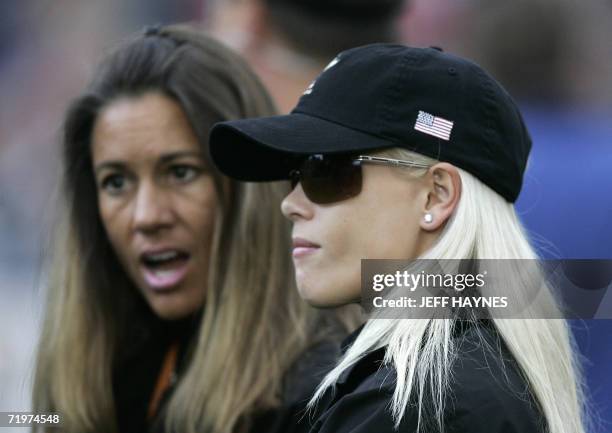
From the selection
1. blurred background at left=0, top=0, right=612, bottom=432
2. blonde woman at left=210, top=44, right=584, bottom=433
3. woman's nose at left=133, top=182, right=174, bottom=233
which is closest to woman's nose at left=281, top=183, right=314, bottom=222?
blonde woman at left=210, top=44, right=584, bottom=433

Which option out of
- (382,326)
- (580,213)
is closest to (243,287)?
(382,326)

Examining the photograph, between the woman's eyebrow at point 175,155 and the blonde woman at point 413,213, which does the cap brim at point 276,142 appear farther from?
the woman's eyebrow at point 175,155

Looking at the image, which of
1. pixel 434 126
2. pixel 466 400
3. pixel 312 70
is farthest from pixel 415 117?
pixel 312 70

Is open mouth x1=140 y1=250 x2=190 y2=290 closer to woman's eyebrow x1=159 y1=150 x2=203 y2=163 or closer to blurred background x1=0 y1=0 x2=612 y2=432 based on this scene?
woman's eyebrow x1=159 y1=150 x2=203 y2=163

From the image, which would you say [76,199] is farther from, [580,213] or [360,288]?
[580,213]

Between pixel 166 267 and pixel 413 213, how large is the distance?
4.13ft

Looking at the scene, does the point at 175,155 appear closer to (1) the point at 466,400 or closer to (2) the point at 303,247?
(2) the point at 303,247

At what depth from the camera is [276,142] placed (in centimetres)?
192

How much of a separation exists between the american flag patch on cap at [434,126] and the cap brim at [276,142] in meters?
0.07

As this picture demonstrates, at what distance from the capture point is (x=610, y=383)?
2.78m

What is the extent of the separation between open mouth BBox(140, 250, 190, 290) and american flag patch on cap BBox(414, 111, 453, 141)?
4.13 feet

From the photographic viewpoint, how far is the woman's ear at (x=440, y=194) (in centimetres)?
179

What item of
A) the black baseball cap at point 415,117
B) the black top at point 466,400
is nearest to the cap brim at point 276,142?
the black baseball cap at point 415,117

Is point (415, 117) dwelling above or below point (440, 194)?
above
